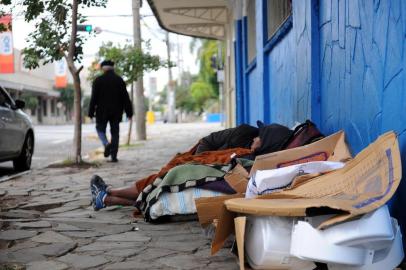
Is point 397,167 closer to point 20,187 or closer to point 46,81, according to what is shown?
point 20,187

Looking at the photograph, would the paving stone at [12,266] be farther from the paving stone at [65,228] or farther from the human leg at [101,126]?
the human leg at [101,126]

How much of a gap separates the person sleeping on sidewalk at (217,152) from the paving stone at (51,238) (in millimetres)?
813

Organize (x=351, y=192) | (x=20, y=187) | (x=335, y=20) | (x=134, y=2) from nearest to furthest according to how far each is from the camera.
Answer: (x=351, y=192), (x=335, y=20), (x=20, y=187), (x=134, y=2)

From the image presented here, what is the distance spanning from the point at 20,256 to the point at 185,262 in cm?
109

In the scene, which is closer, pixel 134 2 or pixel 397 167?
pixel 397 167

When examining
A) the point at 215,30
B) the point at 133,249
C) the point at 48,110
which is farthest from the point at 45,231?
the point at 48,110

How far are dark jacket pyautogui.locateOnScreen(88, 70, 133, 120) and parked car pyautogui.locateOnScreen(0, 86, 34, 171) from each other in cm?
119

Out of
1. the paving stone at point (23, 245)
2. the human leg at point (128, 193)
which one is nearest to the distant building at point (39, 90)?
the human leg at point (128, 193)

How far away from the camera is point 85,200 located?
5961mm

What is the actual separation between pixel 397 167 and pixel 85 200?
398cm

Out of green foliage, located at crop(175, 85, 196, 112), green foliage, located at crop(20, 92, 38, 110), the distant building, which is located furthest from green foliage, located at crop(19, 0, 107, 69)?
green foliage, located at crop(175, 85, 196, 112)

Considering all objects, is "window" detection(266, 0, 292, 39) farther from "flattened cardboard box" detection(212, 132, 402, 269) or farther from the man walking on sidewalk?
"flattened cardboard box" detection(212, 132, 402, 269)

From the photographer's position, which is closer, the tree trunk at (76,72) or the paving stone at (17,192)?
the paving stone at (17,192)

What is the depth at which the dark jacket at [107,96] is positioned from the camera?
998cm
